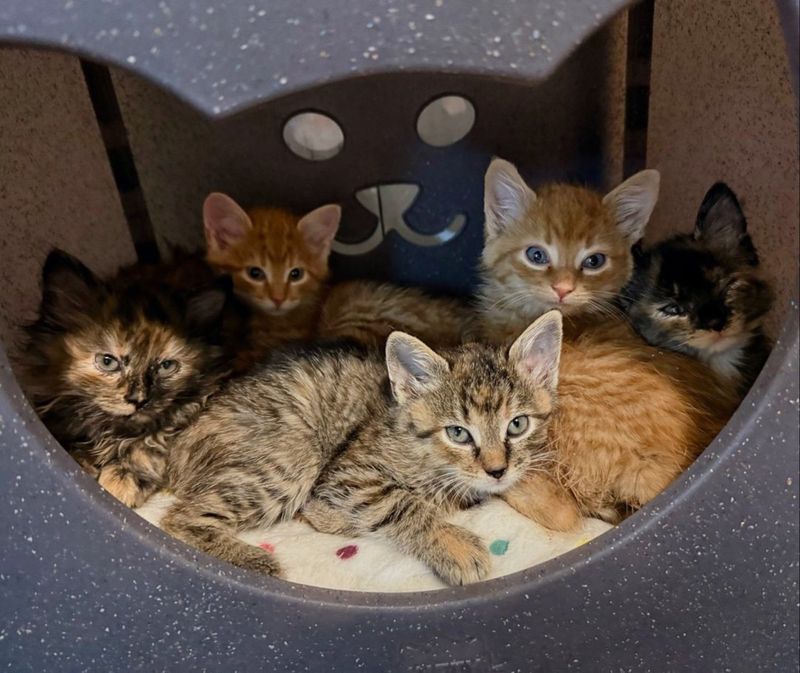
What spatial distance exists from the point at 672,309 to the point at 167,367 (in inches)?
35.2

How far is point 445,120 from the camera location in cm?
179

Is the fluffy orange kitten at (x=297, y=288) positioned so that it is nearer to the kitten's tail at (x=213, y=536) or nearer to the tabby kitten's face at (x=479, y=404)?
the tabby kitten's face at (x=479, y=404)

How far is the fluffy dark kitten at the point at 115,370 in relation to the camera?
1.41 m

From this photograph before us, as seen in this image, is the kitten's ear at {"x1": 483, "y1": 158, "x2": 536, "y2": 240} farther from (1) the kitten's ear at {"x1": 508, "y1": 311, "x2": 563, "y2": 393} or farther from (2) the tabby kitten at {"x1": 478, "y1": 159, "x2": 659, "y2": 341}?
(1) the kitten's ear at {"x1": 508, "y1": 311, "x2": 563, "y2": 393}

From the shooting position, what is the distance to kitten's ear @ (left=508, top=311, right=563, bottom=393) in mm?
1330

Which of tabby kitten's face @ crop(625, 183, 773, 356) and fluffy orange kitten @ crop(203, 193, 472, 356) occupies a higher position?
tabby kitten's face @ crop(625, 183, 773, 356)

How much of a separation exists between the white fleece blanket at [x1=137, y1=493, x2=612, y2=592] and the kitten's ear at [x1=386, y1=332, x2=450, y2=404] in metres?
0.23

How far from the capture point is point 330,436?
4.76ft

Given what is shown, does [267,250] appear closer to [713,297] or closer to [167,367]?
[167,367]

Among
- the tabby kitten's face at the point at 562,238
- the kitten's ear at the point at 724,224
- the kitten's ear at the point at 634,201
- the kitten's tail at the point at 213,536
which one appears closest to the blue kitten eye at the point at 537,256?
the tabby kitten's face at the point at 562,238

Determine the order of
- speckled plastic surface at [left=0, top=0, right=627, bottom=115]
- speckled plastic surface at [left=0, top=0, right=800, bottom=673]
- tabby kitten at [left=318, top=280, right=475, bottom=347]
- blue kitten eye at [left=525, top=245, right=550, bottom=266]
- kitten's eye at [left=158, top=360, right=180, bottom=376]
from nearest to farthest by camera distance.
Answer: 1. speckled plastic surface at [left=0, top=0, right=627, bottom=115]
2. speckled plastic surface at [left=0, top=0, right=800, bottom=673]
3. kitten's eye at [left=158, top=360, right=180, bottom=376]
4. blue kitten eye at [left=525, top=245, right=550, bottom=266]
5. tabby kitten at [left=318, top=280, right=475, bottom=347]

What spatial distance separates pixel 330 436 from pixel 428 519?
0.24 meters

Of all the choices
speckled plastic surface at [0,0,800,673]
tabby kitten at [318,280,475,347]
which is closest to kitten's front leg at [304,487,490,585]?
speckled plastic surface at [0,0,800,673]

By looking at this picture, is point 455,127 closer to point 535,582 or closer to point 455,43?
point 455,43
